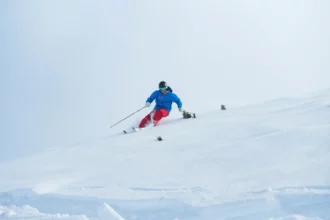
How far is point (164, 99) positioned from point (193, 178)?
18.5 ft

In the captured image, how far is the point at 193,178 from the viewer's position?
12.3 ft

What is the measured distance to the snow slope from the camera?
10.1 ft

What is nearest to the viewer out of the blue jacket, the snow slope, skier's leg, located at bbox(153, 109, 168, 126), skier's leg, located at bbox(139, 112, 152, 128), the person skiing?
the snow slope

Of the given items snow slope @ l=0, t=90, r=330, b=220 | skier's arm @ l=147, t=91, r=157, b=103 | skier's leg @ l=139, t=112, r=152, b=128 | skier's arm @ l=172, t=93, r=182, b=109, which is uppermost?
skier's arm @ l=147, t=91, r=157, b=103

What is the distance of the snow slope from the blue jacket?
3379mm

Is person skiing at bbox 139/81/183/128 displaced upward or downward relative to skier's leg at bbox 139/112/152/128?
upward

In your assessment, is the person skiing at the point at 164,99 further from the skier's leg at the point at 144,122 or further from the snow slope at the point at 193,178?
the snow slope at the point at 193,178

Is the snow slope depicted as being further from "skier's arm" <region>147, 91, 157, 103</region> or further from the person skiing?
"skier's arm" <region>147, 91, 157, 103</region>

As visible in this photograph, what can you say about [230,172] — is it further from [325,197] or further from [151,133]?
[151,133]

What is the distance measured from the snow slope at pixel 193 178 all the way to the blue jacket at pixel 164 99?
3379 millimetres

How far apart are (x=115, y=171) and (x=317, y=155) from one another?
251 centimetres

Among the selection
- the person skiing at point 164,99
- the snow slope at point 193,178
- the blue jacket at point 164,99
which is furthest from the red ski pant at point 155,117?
the snow slope at point 193,178

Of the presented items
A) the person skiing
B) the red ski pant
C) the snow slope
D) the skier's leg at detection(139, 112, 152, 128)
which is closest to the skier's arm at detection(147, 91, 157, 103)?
the person skiing

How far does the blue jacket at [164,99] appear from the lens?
9219 millimetres
